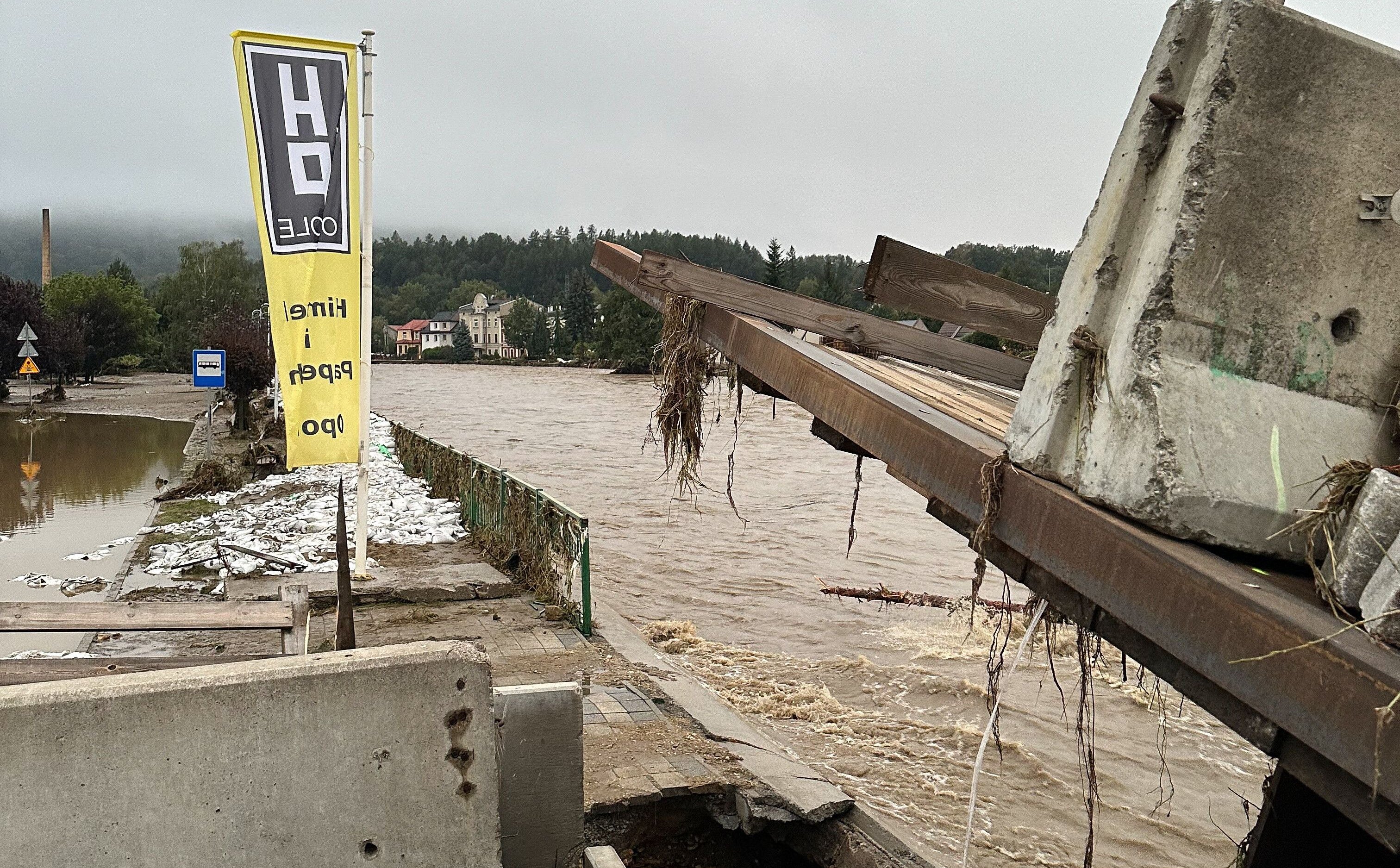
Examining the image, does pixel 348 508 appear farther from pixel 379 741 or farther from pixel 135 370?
pixel 135 370

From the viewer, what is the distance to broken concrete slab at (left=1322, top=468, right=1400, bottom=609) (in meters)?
1.97

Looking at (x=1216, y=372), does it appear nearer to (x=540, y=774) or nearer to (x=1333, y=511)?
(x=1333, y=511)

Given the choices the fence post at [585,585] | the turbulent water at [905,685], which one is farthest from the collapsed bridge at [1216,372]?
the fence post at [585,585]

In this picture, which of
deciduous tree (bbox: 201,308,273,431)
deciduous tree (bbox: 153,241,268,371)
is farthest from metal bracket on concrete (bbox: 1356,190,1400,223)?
deciduous tree (bbox: 153,241,268,371)

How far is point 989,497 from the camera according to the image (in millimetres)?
2578

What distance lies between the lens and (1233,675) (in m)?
2.01

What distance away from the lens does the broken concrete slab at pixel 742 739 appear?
213 inches

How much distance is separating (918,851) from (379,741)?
3025 millimetres

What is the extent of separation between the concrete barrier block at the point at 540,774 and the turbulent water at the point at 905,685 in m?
1.92

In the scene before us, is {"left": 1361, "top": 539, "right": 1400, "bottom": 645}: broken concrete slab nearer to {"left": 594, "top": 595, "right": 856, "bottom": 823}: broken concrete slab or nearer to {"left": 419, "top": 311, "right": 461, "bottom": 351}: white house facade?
{"left": 594, "top": 595, "right": 856, "bottom": 823}: broken concrete slab

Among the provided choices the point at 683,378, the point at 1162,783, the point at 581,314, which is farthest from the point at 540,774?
the point at 581,314

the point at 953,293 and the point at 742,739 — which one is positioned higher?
the point at 953,293

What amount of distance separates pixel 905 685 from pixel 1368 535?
826 centimetres

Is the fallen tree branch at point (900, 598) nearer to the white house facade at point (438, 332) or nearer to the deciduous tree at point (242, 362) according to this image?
the deciduous tree at point (242, 362)
